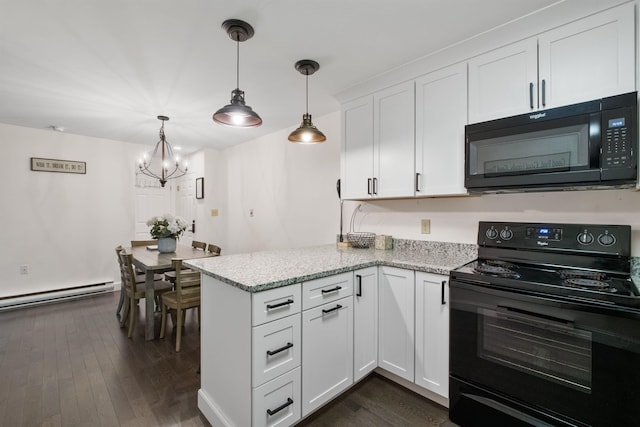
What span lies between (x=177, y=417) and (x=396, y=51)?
2.78 metres

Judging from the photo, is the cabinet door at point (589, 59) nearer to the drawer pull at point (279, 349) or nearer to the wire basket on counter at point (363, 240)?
the wire basket on counter at point (363, 240)

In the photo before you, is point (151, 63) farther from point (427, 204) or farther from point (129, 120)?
point (427, 204)

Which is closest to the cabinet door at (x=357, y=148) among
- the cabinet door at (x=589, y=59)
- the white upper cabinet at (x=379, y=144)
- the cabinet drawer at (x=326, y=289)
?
the white upper cabinet at (x=379, y=144)

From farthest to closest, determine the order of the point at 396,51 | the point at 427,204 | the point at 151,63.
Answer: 1. the point at 427,204
2. the point at 151,63
3. the point at 396,51

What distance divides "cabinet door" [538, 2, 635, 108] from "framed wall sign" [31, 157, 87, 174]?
18.3 feet

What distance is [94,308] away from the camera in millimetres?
3682

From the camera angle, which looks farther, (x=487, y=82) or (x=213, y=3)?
(x=487, y=82)

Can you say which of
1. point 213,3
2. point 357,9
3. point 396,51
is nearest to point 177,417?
point 213,3

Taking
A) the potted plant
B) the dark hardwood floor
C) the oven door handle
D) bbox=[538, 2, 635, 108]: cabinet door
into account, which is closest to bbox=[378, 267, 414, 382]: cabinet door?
the dark hardwood floor

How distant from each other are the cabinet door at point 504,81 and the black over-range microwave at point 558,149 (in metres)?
0.08

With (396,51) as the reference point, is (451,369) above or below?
below

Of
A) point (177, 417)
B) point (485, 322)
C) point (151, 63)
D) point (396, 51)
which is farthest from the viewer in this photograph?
point (151, 63)

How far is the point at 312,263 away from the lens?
1.85m

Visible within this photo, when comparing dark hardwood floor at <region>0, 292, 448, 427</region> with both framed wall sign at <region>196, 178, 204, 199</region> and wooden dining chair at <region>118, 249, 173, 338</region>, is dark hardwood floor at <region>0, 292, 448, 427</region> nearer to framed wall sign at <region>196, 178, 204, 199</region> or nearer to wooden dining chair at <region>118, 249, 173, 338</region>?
wooden dining chair at <region>118, 249, 173, 338</region>
